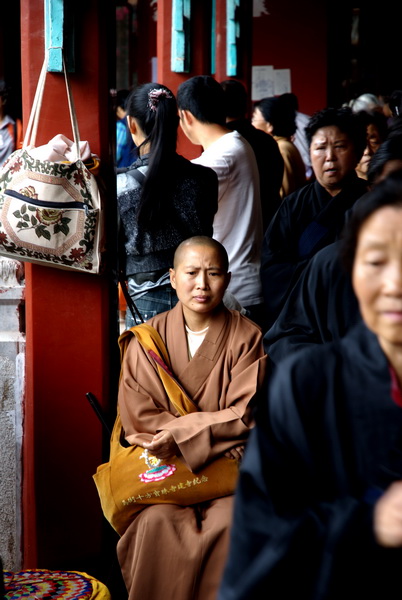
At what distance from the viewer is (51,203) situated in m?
3.41

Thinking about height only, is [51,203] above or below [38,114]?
below

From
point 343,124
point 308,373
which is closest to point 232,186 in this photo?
point 343,124

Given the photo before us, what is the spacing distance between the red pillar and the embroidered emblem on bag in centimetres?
60

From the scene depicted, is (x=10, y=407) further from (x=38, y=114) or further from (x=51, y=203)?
(x=38, y=114)

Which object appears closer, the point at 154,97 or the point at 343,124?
the point at 154,97

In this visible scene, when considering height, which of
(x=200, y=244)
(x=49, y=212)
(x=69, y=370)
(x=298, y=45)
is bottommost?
(x=69, y=370)

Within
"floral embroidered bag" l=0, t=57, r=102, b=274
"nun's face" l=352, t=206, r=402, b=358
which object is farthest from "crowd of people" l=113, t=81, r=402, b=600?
"floral embroidered bag" l=0, t=57, r=102, b=274

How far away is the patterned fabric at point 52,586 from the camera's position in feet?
10.3

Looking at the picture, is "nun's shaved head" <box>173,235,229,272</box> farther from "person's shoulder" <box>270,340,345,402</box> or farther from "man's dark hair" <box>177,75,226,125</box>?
"person's shoulder" <box>270,340,345,402</box>

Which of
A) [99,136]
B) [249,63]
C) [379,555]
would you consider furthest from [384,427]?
[249,63]

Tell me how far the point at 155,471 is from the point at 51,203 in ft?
3.58

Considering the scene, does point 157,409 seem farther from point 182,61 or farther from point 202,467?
point 182,61

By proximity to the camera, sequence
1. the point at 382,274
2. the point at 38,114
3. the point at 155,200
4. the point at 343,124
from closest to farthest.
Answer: the point at 382,274 < the point at 38,114 < the point at 155,200 < the point at 343,124

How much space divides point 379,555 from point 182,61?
5477mm
